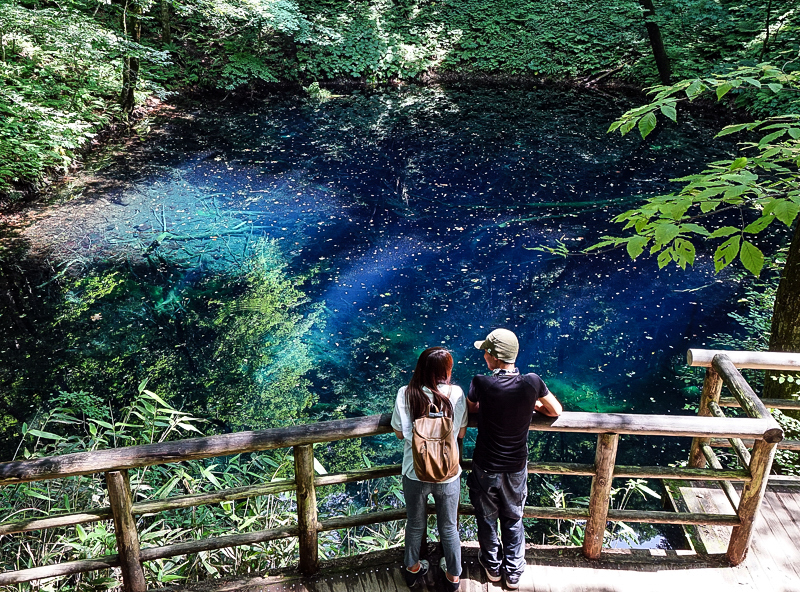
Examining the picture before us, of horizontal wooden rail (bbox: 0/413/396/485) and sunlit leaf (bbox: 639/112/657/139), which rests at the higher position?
sunlit leaf (bbox: 639/112/657/139)

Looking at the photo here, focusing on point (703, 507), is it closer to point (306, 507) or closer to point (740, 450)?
point (740, 450)

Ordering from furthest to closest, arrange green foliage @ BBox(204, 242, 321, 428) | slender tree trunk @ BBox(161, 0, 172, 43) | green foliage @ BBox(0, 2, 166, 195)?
1. slender tree trunk @ BBox(161, 0, 172, 43)
2. green foliage @ BBox(0, 2, 166, 195)
3. green foliage @ BBox(204, 242, 321, 428)

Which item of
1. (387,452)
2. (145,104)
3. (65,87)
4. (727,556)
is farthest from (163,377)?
(145,104)

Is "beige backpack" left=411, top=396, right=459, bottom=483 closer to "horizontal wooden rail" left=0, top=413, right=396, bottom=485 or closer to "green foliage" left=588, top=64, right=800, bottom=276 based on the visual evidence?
"horizontal wooden rail" left=0, top=413, right=396, bottom=485

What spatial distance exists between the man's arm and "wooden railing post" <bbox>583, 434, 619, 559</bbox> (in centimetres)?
29

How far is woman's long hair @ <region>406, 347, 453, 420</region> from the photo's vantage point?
9.21ft

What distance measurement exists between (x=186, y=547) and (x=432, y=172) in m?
10.2

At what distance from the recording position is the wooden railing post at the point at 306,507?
3014mm

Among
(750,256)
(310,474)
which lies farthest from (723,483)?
(310,474)

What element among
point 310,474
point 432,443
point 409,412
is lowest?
point 310,474

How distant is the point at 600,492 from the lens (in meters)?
3.16

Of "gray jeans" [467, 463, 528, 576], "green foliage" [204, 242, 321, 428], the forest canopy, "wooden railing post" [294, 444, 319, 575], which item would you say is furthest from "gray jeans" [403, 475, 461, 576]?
the forest canopy

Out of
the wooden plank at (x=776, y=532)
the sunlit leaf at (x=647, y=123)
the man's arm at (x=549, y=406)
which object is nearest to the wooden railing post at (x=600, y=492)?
the man's arm at (x=549, y=406)

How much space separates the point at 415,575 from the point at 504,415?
3.20 feet
